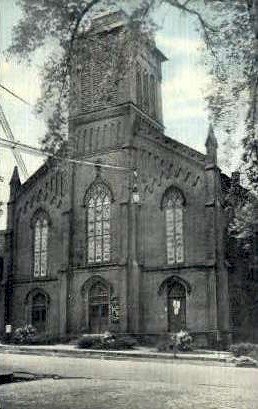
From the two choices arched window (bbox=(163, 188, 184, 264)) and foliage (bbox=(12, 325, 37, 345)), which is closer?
arched window (bbox=(163, 188, 184, 264))

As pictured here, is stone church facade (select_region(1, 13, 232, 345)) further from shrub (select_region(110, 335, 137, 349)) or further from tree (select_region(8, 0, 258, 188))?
tree (select_region(8, 0, 258, 188))

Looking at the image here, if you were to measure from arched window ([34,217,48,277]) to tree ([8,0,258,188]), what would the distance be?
22007 millimetres

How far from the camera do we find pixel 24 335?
29469 mm

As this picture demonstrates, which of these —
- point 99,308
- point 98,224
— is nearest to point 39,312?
point 99,308

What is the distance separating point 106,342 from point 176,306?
12.6 ft

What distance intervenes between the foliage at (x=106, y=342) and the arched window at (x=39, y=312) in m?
5.64

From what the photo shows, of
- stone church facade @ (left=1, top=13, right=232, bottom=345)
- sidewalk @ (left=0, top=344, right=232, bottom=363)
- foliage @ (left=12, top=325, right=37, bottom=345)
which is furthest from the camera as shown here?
foliage @ (left=12, top=325, right=37, bottom=345)

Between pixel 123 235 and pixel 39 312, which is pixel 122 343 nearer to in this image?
pixel 123 235

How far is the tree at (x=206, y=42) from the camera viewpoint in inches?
349

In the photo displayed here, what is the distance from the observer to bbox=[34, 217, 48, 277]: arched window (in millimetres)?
32094

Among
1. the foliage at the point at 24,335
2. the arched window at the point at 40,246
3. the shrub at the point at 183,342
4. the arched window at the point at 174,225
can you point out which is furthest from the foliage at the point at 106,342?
the arched window at the point at 40,246

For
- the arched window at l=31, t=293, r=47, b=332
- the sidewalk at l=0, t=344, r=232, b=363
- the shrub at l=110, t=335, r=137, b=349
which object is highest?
the arched window at l=31, t=293, r=47, b=332

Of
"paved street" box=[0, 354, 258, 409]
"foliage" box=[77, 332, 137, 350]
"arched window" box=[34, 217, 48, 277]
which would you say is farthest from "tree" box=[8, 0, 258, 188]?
"arched window" box=[34, 217, 48, 277]

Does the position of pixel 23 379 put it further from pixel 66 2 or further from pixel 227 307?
pixel 227 307
